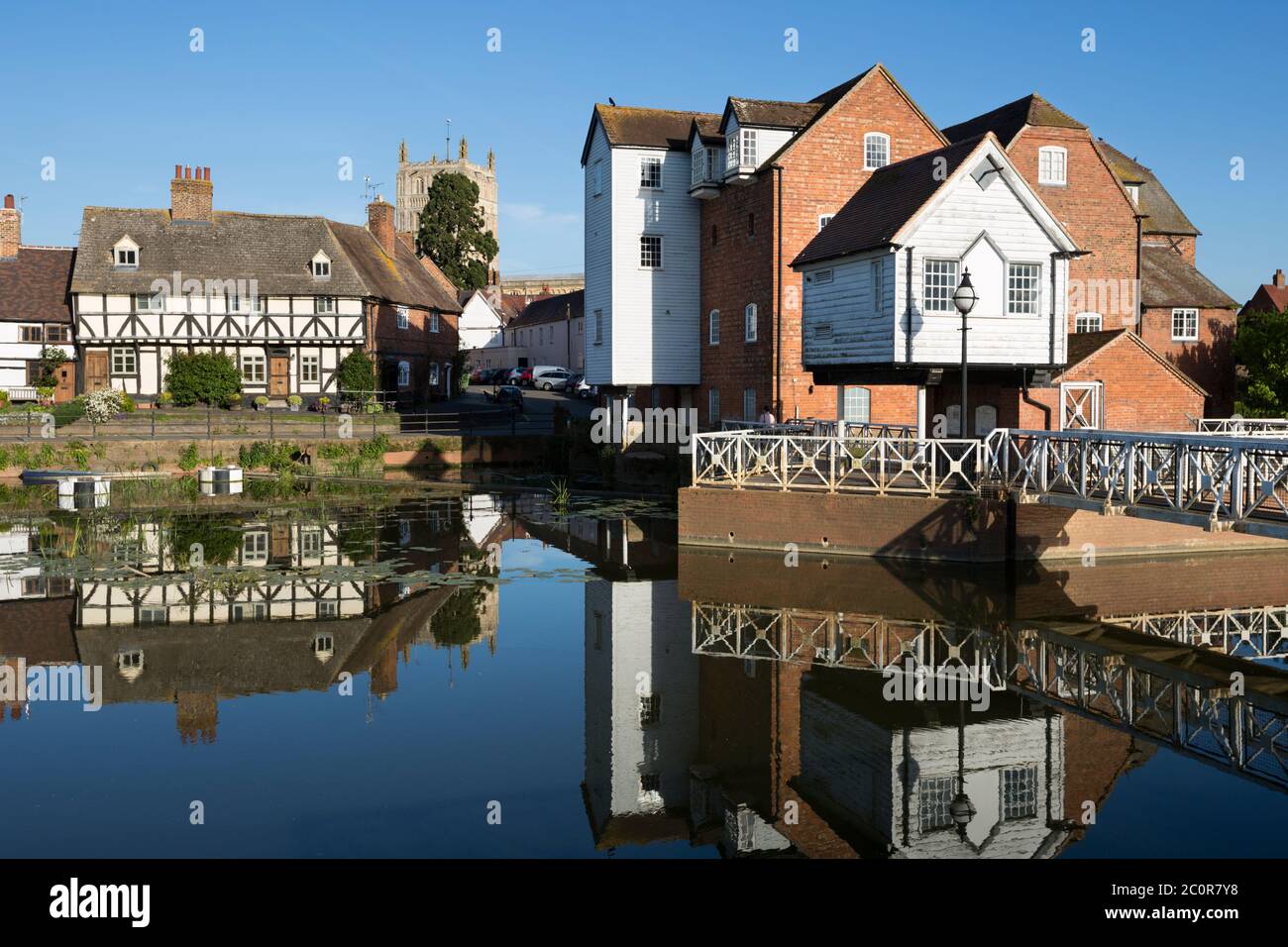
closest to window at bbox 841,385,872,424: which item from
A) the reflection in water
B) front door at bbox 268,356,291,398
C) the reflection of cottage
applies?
the reflection in water

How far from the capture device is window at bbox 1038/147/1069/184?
121ft

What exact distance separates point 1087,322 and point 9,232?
153 feet

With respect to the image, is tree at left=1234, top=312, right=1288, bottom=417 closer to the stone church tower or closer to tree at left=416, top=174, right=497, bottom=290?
tree at left=416, top=174, right=497, bottom=290

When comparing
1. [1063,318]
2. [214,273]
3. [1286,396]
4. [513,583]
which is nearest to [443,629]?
[513,583]

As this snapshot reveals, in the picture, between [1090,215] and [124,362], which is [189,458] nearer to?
[124,362]

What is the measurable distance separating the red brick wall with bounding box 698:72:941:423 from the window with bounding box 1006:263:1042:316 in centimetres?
733

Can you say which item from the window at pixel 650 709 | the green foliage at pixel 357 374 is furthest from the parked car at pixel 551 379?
the window at pixel 650 709

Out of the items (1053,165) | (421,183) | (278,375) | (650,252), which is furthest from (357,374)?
(421,183)

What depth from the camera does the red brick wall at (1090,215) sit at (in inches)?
1455

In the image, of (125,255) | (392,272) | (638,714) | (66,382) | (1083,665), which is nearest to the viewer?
(638,714)

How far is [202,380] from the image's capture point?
47.3 meters

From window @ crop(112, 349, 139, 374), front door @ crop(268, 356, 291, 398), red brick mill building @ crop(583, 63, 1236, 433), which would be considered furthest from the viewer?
front door @ crop(268, 356, 291, 398)

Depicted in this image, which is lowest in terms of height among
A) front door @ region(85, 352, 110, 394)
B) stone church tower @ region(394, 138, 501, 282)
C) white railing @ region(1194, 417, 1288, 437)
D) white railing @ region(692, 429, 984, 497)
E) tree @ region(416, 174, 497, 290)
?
white railing @ region(692, 429, 984, 497)

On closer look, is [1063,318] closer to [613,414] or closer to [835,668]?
[835,668]
